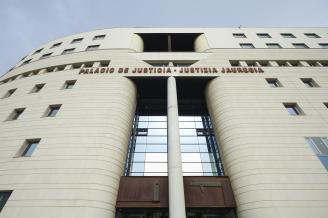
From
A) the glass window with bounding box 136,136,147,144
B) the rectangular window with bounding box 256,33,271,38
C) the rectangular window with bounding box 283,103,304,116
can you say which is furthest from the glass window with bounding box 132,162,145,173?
the rectangular window with bounding box 256,33,271,38

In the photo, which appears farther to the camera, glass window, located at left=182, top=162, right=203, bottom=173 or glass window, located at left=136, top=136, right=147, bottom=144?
glass window, located at left=136, top=136, right=147, bottom=144

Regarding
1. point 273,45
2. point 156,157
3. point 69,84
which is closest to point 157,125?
point 156,157

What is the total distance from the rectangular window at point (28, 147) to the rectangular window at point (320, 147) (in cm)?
2293

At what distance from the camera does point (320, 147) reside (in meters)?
16.3

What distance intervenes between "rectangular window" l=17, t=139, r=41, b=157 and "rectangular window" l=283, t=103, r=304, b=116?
77.0 feet

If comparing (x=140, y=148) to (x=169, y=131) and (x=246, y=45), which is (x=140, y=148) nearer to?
(x=169, y=131)

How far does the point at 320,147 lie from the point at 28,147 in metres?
24.4

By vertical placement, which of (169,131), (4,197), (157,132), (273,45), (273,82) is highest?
(273,45)

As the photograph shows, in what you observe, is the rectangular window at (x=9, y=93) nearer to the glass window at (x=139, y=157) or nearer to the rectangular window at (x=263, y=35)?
the glass window at (x=139, y=157)

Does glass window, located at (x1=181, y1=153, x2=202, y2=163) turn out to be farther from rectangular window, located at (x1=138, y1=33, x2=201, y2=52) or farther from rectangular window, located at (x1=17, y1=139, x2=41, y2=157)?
rectangular window, located at (x1=138, y1=33, x2=201, y2=52)

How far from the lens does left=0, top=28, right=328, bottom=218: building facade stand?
45.6ft

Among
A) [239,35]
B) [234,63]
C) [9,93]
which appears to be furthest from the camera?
[239,35]

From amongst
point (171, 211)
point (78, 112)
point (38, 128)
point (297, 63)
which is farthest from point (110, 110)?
point (297, 63)

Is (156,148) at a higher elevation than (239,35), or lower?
lower
